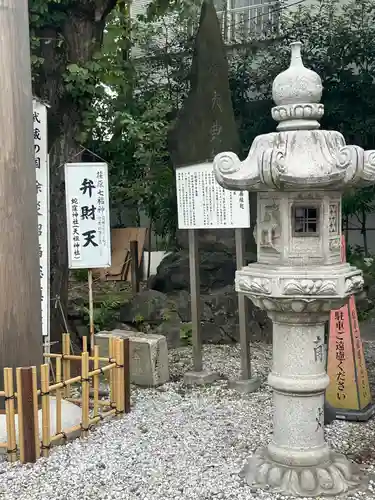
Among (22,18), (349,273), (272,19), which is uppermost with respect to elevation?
(272,19)

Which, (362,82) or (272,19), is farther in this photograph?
(272,19)

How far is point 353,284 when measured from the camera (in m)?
3.91

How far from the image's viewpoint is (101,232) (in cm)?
641

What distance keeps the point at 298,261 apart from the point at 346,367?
195 centimetres

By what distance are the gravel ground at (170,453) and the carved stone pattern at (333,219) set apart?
5.52 feet

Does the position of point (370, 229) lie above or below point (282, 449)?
above

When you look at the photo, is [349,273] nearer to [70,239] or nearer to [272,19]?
[70,239]

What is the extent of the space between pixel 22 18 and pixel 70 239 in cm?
213

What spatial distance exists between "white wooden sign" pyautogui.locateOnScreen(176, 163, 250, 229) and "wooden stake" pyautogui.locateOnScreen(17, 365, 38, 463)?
2.73 metres

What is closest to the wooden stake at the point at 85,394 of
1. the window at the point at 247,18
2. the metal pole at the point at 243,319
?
the metal pole at the point at 243,319

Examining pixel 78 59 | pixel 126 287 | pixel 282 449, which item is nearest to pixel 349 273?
pixel 282 449

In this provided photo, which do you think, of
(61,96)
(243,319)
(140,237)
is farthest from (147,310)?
(140,237)

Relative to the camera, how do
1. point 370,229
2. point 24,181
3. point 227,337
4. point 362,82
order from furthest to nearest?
point 370,229 → point 362,82 → point 227,337 → point 24,181

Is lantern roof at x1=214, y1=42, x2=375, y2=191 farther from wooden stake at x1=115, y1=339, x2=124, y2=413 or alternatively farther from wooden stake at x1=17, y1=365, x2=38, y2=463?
wooden stake at x1=115, y1=339, x2=124, y2=413
